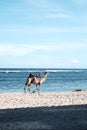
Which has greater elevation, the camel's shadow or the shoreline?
the camel's shadow

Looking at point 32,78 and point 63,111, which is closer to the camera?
point 63,111

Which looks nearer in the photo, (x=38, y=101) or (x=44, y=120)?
(x=44, y=120)

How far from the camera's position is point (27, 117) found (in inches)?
633

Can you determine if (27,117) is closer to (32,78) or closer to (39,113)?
(39,113)

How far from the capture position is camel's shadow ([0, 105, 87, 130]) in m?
14.0

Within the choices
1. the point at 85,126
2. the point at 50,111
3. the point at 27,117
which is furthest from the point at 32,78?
the point at 85,126

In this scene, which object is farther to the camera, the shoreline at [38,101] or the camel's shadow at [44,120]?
the shoreline at [38,101]

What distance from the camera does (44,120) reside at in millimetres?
15258

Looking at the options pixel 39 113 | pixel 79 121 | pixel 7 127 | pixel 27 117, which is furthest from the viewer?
pixel 39 113

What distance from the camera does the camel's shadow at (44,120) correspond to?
14.0 m

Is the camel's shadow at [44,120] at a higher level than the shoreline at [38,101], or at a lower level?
higher

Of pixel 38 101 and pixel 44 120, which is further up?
pixel 44 120

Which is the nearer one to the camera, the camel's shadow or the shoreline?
the camel's shadow

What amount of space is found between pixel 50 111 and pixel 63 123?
3487 millimetres
